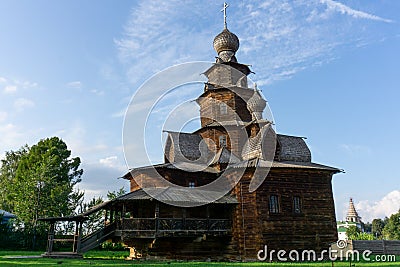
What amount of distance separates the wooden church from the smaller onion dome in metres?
7.31

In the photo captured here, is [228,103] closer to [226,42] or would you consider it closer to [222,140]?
[222,140]

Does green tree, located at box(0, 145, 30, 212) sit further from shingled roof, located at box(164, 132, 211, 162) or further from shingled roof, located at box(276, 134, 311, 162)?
shingled roof, located at box(276, 134, 311, 162)

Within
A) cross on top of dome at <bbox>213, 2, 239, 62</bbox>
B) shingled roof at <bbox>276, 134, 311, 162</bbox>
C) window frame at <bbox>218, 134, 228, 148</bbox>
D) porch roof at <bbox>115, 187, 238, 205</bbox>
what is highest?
cross on top of dome at <bbox>213, 2, 239, 62</bbox>

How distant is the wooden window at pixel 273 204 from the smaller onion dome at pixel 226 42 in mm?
13586

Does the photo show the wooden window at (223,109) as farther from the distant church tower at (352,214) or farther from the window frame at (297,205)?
the distant church tower at (352,214)

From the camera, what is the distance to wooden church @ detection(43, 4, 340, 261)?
19578 mm

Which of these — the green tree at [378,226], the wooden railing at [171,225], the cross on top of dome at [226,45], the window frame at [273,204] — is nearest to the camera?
the wooden railing at [171,225]

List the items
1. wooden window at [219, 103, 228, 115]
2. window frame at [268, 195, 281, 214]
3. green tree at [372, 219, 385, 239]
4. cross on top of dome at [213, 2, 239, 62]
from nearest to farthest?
window frame at [268, 195, 281, 214], wooden window at [219, 103, 228, 115], cross on top of dome at [213, 2, 239, 62], green tree at [372, 219, 385, 239]

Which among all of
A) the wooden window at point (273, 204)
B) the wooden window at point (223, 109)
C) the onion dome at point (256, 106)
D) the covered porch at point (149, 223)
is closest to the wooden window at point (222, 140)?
the wooden window at point (223, 109)

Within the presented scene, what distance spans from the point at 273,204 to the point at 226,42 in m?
14.3

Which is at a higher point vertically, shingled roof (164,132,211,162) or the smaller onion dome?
the smaller onion dome

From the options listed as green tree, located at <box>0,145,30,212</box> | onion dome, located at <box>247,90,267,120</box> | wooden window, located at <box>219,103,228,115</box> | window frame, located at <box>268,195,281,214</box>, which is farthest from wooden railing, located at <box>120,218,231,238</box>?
green tree, located at <box>0,145,30,212</box>

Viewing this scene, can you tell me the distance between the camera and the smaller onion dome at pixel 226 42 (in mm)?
29984

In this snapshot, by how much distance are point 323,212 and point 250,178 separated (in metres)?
5.03
